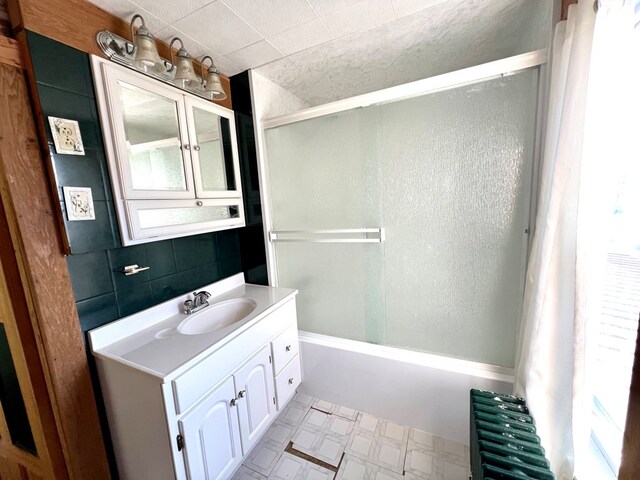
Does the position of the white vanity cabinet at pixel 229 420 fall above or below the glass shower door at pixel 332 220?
below

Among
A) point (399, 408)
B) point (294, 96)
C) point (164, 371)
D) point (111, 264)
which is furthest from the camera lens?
point (294, 96)

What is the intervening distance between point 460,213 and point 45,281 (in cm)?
179

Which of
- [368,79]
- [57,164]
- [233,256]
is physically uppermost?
[368,79]

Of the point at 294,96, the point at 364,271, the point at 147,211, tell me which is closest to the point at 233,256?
the point at 147,211

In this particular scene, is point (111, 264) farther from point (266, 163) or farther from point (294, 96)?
point (294, 96)

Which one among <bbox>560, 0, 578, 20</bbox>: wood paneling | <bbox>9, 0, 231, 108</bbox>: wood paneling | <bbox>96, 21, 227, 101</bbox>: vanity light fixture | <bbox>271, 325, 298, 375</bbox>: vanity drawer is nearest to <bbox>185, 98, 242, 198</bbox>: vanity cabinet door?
<bbox>96, 21, 227, 101</bbox>: vanity light fixture

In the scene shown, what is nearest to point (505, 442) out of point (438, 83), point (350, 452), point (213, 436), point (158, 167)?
point (350, 452)

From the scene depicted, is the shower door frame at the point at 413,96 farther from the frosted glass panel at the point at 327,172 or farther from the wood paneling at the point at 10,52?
the wood paneling at the point at 10,52

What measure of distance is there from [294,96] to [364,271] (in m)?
1.50

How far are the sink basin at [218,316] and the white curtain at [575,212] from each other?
4.47 feet

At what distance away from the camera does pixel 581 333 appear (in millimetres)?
834

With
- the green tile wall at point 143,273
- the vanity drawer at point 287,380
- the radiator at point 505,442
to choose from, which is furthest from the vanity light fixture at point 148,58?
the radiator at point 505,442

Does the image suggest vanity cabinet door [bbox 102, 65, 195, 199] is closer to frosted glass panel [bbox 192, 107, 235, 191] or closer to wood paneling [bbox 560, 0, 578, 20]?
frosted glass panel [bbox 192, 107, 235, 191]

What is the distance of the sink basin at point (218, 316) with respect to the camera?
128cm
